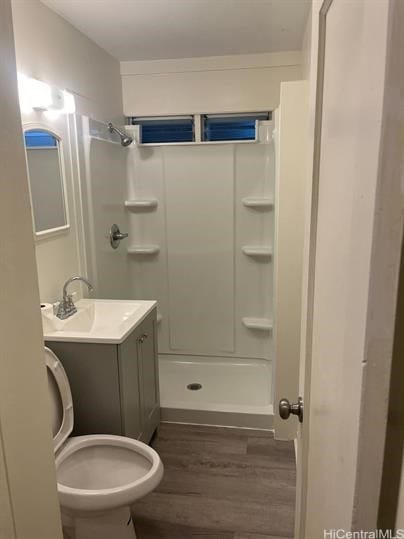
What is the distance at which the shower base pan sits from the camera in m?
2.65

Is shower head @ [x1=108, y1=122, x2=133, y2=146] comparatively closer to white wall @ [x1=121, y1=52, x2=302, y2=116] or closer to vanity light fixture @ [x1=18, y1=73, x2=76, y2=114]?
white wall @ [x1=121, y1=52, x2=302, y2=116]

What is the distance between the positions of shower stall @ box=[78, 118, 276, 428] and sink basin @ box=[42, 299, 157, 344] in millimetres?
554

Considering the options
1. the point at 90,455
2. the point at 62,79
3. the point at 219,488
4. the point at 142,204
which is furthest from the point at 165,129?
the point at 219,488

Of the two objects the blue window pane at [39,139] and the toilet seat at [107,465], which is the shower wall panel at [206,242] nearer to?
the blue window pane at [39,139]

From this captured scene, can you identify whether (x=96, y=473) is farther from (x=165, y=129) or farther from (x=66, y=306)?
(x=165, y=129)

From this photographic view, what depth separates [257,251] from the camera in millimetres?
3229

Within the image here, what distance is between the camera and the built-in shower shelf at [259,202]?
10.3ft

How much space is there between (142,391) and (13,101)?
175 cm

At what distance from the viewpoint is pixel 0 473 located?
2.56ft

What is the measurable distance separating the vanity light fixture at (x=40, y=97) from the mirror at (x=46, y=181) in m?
0.11

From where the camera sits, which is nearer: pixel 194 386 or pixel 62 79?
pixel 62 79

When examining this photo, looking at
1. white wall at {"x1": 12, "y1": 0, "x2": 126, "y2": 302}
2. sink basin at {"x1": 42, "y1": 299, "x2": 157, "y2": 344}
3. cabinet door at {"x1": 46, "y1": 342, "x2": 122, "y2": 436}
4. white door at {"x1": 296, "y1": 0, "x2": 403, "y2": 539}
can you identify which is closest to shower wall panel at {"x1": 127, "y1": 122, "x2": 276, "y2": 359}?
white wall at {"x1": 12, "y1": 0, "x2": 126, "y2": 302}

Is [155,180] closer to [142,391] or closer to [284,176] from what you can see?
[284,176]

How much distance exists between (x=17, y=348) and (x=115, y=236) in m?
2.27
